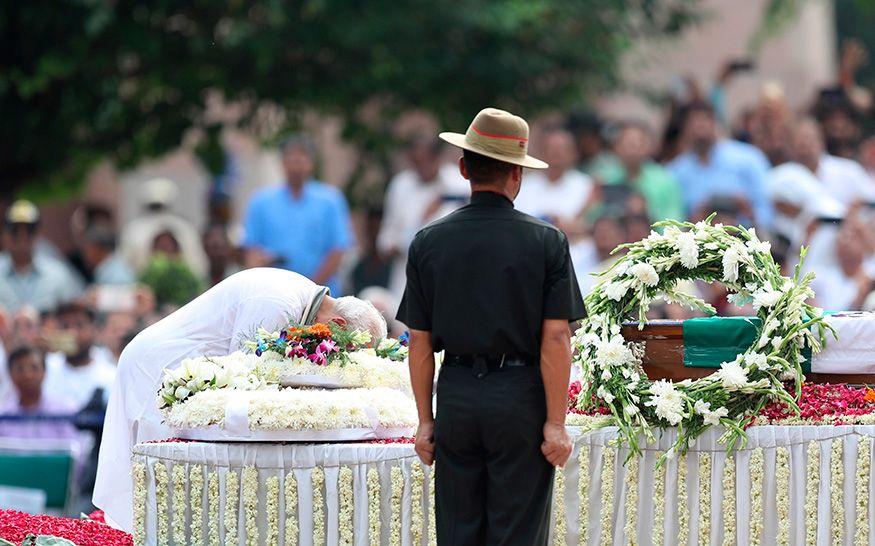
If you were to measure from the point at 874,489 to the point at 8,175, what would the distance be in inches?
384

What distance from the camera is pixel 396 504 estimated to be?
861 cm

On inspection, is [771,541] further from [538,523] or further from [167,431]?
[167,431]

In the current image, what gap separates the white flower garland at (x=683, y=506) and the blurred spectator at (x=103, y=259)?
30.5 feet

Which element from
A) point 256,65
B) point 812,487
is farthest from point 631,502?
point 256,65

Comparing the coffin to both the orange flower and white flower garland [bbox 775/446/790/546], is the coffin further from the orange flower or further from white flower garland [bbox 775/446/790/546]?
the orange flower

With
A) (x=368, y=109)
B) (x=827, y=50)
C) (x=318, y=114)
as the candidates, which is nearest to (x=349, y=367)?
(x=318, y=114)

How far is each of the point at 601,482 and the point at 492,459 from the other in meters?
1.22

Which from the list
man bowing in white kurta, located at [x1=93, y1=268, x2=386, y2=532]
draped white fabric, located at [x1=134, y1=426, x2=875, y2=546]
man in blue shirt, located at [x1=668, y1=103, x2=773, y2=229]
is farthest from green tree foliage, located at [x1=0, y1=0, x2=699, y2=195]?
draped white fabric, located at [x1=134, y1=426, x2=875, y2=546]

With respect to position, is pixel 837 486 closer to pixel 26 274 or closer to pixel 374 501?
pixel 374 501

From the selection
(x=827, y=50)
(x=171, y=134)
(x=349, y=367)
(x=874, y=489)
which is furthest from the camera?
(x=827, y=50)

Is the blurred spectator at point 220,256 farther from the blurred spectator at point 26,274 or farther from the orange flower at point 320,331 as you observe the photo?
the orange flower at point 320,331

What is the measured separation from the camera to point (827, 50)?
90.2 feet

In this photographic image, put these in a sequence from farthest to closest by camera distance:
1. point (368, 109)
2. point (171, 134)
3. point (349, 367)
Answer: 1. point (368, 109)
2. point (171, 134)
3. point (349, 367)

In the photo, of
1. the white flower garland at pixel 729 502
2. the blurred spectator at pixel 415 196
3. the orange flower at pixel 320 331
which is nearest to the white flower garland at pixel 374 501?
the orange flower at pixel 320 331
